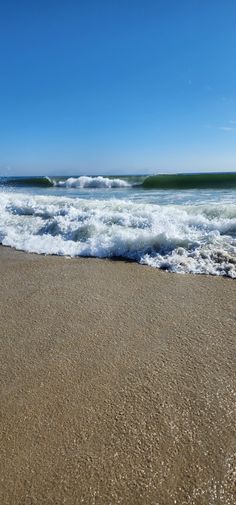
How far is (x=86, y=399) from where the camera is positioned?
7.46 feet

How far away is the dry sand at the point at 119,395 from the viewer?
5.73 feet

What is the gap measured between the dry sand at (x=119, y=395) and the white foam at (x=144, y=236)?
2.77 feet

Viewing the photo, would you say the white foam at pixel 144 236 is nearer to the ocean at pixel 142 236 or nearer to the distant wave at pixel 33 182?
the ocean at pixel 142 236

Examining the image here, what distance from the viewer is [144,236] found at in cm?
534

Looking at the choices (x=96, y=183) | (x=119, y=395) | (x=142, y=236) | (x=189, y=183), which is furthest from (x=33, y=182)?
(x=119, y=395)

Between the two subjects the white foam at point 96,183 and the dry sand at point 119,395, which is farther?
the white foam at point 96,183

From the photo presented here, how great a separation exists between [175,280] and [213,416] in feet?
7.03

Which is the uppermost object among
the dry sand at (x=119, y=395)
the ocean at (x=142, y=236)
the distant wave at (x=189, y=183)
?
the distant wave at (x=189, y=183)

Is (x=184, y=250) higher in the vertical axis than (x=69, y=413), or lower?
higher

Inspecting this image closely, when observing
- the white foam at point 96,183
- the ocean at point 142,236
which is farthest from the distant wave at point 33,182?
the ocean at point 142,236

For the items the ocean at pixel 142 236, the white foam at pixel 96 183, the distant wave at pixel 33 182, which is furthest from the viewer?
the distant wave at pixel 33 182

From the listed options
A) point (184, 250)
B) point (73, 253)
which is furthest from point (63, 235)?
point (184, 250)

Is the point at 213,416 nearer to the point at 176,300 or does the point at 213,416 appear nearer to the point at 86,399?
the point at 86,399

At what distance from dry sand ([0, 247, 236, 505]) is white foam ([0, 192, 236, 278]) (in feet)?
2.77
